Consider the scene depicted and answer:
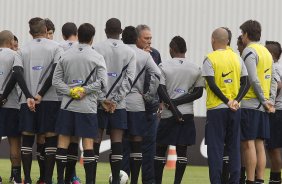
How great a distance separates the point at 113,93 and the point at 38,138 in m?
1.34

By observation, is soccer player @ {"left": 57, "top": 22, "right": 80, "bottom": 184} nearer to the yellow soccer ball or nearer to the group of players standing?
the group of players standing

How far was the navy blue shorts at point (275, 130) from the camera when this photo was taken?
15.6 m

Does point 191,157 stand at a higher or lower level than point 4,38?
lower

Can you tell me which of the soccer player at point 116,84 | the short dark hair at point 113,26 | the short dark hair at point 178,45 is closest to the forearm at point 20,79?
the soccer player at point 116,84

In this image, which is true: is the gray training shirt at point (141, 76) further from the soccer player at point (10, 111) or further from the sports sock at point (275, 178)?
the sports sock at point (275, 178)

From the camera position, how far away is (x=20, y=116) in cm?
1412

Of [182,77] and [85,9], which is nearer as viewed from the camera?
[182,77]

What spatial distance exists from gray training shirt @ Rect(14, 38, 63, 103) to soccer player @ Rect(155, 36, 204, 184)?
1.52m

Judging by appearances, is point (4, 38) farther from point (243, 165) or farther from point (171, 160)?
point (171, 160)

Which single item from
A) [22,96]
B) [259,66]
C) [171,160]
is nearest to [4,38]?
[22,96]

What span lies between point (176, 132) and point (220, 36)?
5.05 feet

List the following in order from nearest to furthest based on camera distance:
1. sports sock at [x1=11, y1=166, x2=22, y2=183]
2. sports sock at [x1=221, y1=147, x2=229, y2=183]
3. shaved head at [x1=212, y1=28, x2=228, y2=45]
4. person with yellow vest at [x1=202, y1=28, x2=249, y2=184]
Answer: person with yellow vest at [x1=202, y1=28, x2=249, y2=184]
shaved head at [x1=212, y1=28, x2=228, y2=45]
sports sock at [x1=11, y1=166, x2=22, y2=183]
sports sock at [x1=221, y1=147, x2=229, y2=183]

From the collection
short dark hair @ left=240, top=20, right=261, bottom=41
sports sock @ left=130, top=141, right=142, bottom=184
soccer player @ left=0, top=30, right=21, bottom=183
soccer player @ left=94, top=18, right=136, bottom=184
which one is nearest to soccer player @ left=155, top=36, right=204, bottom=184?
sports sock @ left=130, top=141, right=142, bottom=184

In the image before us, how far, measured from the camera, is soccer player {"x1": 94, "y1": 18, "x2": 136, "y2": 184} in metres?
14.1
